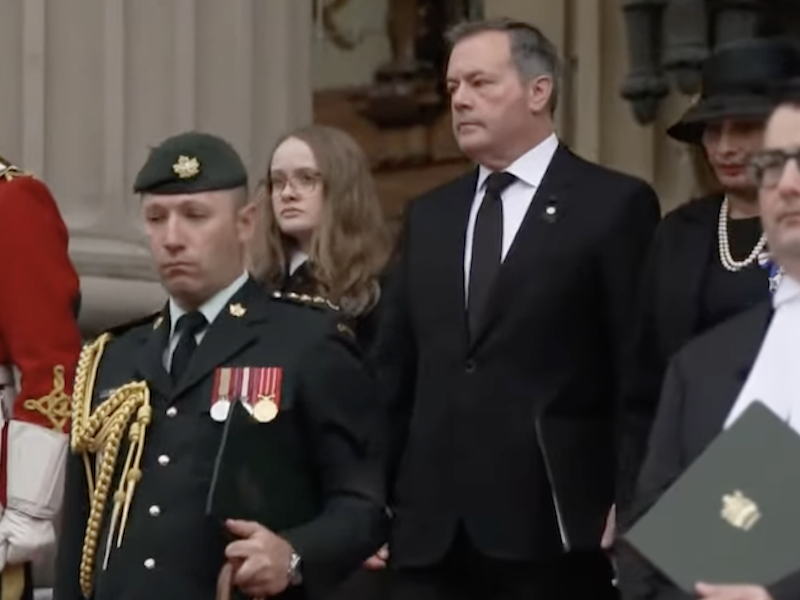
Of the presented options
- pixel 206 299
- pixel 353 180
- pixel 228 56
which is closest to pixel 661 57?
pixel 228 56

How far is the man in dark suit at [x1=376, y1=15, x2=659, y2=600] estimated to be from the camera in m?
7.30

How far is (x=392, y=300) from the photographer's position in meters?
7.61

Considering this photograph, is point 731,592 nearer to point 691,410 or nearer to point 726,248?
point 691,410

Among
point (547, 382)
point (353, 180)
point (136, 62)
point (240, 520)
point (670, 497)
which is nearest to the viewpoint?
point (670, 497)

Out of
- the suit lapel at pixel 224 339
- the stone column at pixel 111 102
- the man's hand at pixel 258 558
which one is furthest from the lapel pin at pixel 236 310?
the stone column at pixel 111 102

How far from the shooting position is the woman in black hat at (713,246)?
7051 millimetres

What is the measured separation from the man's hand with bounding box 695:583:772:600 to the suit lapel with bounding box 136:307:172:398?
1.63m

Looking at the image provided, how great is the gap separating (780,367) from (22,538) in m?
2.39

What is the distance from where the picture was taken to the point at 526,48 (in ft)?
25.1

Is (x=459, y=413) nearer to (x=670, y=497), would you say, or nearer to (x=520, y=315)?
(x=520, y=315)

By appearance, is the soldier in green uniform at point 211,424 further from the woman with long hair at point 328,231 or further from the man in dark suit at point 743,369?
the woman with long hair at point 328,231

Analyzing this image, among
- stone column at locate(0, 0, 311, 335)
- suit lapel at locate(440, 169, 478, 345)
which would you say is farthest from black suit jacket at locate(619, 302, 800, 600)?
stone column at locate(0, 0, 311, 335)

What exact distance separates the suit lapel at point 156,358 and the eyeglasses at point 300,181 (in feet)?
3.75

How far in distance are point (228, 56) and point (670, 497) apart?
170 inches
